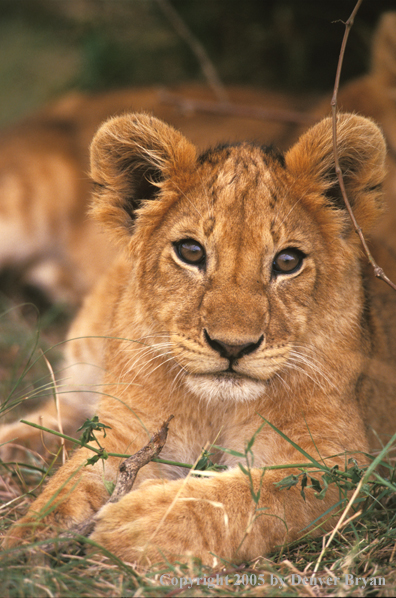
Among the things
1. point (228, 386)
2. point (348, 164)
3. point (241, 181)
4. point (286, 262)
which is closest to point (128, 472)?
point (228, 386)

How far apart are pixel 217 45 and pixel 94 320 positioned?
4.04 meters

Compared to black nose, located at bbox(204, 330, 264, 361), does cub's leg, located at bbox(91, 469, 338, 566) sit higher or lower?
lower

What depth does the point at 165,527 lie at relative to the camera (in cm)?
239

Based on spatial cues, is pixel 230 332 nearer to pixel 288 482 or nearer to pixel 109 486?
pixel 288 482

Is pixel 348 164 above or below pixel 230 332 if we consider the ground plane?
above

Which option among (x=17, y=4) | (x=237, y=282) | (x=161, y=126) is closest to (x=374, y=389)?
(x=237, y=282)

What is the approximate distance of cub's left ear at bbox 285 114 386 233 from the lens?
9.68 ft

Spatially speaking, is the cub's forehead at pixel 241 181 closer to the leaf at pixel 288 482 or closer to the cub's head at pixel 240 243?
the cub's head at pixel 240 243

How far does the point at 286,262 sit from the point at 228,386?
0.59m

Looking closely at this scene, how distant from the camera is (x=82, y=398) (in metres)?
4.15

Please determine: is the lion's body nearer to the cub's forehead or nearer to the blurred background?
the cub's forehead

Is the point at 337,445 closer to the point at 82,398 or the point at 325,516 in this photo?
the point at 325,516

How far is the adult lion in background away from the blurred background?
3671mm

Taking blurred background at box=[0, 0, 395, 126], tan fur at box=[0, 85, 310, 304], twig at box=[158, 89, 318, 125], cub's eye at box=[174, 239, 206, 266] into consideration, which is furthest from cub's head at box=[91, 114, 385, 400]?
blurred background at box=[0, 0, 395, 126]
